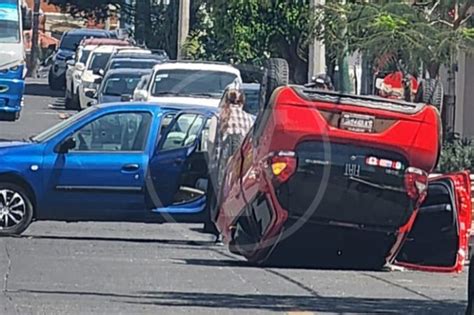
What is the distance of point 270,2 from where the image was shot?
31875mm

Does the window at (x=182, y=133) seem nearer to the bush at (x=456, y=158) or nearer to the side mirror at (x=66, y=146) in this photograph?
the side mirror at (x=66, y=146)

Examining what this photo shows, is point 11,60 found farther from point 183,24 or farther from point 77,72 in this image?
point 183,24

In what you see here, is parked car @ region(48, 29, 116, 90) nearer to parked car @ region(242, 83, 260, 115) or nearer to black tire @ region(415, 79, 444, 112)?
parked car @ region(242, 83, 260, 115)

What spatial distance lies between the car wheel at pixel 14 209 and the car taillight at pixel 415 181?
5026 mm

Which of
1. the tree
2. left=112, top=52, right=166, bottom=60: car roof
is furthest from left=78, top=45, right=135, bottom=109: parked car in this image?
the tree

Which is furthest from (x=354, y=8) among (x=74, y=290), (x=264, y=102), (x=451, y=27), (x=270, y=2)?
(x=270, y=2)

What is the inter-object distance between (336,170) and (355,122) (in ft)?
1.57

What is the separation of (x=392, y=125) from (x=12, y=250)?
422cm

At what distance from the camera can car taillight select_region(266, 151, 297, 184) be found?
12797 millimetres

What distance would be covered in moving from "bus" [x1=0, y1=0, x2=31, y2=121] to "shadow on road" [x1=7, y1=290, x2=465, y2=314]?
1849cm

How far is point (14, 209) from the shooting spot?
1614cm

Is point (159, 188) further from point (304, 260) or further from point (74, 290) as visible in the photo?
point (74, 290)

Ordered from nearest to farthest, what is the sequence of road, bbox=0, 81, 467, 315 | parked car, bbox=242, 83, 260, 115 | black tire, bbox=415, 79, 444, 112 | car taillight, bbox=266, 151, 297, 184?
road, bbox=0, 81, 467, 315 < car taillight, bbox=266, 151, 297, 184 < black tire, bbox=415, 79, 444, 112 < parked car, bbox=242, 83, 260, 115

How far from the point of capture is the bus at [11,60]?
29656mm
